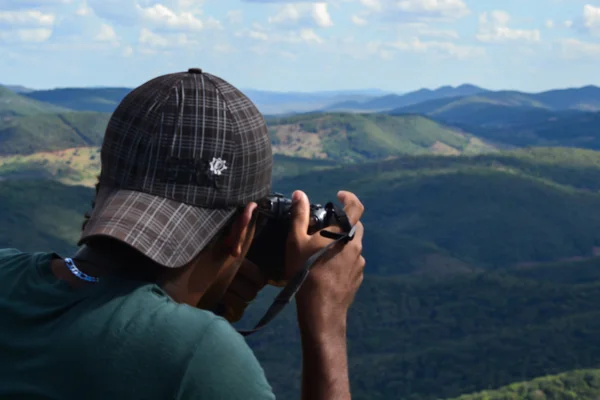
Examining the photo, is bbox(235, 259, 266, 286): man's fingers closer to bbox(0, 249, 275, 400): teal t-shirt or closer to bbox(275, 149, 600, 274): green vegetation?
bbox(0, 249, 275, 400): teal t-shirt

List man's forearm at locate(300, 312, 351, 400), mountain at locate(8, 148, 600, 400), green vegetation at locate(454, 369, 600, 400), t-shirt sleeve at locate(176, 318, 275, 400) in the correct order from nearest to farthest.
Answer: t-shirt sleeve at locate(176, 318, 275, 400) → man's forearm at locate(300, 312, 351, 400) → green vegetation at locate(454, 369, 600, 400) → mountain at locate(8, 148, 600, 400)

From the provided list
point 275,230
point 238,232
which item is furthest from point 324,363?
point 275,230

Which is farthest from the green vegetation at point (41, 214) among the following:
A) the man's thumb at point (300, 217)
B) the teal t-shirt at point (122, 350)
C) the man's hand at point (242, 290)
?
the teal t-shirt at point (122, 350)

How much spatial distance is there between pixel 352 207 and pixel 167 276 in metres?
1.15

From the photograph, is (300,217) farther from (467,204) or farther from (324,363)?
(467,204)

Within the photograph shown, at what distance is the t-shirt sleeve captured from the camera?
2912 mm

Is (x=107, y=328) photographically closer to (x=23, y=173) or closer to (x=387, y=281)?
(x=387, y=281)

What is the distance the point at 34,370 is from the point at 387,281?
317 feet

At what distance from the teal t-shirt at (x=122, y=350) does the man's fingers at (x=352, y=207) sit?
1.21 metres

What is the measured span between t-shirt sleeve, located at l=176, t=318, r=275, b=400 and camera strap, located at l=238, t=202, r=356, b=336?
414 mm

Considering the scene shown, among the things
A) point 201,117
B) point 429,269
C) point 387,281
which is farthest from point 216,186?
point 429,269

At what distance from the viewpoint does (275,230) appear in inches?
160

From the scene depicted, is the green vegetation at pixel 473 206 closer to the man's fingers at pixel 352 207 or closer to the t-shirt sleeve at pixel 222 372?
the man's fingers at pixel 352 207

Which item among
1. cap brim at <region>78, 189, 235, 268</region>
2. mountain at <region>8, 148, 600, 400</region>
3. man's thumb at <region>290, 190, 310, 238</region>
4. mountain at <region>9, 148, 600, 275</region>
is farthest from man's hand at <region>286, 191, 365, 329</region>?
mountain at <region>9, 148, 600, 275</region>
